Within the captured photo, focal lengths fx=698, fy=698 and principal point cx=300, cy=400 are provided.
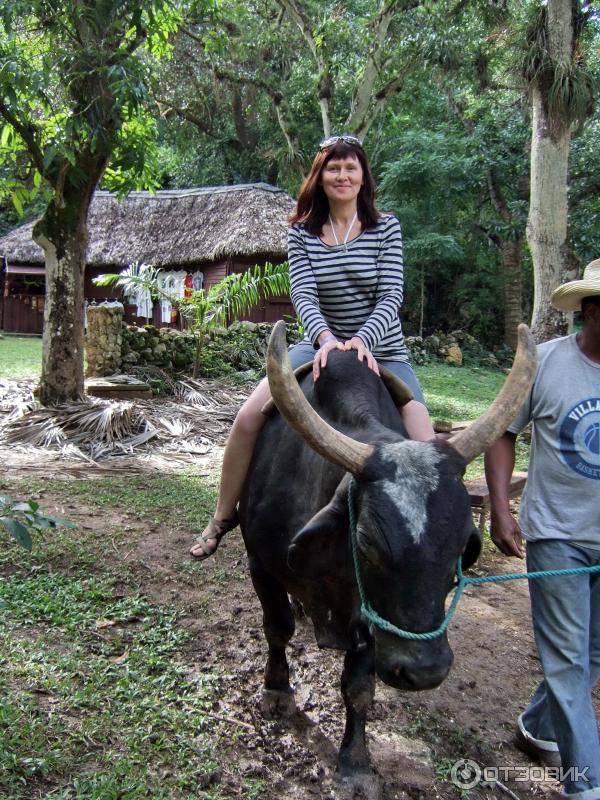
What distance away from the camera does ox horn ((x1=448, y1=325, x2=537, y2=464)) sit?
239 cm

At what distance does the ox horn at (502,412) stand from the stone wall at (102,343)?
9.66 meters

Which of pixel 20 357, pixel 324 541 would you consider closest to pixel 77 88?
pixel 324 541

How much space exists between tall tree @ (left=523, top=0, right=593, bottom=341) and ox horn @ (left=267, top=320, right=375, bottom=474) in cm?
699

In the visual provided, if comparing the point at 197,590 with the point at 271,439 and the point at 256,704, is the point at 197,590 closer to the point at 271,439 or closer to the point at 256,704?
the point at 256,704

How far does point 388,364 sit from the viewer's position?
347cm

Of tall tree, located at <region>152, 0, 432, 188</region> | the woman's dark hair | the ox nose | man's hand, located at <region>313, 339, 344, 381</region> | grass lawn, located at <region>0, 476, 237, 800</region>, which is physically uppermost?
tall tree, located at <region>152, 0, 432, 188</region>

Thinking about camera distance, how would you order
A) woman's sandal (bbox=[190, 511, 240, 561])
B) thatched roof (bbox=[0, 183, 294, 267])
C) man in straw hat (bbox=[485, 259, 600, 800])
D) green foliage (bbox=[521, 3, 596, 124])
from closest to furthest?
man in straw hat (bbox=[485, 259, 600, 800]), woman's sandal (bbox=[190, 511, 240, 561]), green foliage (bbox=[521, 3, 596, 124]), thatched roof (bbox=[0, 183, 294, 267])

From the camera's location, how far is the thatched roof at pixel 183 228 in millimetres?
19172

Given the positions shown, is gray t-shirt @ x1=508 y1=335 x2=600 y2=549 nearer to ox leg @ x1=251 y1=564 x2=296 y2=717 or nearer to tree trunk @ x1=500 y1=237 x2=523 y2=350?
ox leg @ x1=251 y1=564 x2=296 y2=717

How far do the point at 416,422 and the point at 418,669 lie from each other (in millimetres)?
1250

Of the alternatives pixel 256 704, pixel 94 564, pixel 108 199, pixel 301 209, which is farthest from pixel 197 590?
pixel 108 199

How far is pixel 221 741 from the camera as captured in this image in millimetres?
3027

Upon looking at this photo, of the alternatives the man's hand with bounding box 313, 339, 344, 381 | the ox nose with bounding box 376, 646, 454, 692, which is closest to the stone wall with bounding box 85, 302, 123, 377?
the man's hand with bounding box 313, 339, 344, 381

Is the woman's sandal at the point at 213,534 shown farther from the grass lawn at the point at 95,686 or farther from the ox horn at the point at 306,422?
the ox horn at the point at 306,422
